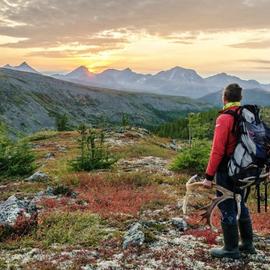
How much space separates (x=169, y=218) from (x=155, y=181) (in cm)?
962

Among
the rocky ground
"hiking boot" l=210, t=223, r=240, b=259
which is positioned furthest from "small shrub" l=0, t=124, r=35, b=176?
Result: "hiking boot" l=210, t=223, r=240, b=259

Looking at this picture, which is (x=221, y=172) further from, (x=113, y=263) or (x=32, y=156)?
(x=32, y=156)

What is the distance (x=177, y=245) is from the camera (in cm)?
1276

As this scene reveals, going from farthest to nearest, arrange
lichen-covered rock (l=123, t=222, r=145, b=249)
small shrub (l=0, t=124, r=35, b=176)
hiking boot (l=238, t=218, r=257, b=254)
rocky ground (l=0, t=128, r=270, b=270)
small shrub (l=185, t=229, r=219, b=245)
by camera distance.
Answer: small shrub (l=0, t=124, r=35, b=176) → small shrub (l=185, t=229, r=219, b=245) → lichen-covered rock (l=123, t=222, r=145, b=249) → hiking boot (l=238, t=218, r=257, b=254) → rocky ground (l=0, t=128, r=270, b=270)

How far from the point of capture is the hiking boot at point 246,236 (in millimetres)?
11914

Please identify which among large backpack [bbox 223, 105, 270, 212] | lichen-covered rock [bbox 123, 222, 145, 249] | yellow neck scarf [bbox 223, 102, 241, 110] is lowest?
lichen-covered rock [bbox 123, 222, 145, 249]

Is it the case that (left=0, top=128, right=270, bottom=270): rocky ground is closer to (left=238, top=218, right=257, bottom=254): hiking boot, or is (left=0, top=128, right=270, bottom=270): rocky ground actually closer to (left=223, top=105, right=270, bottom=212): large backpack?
(left=238, top=218, right=257, bottom=254): hiking boot

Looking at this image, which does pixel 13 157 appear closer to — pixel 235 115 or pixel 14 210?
pixel 14 210

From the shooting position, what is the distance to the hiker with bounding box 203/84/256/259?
35.1 feet

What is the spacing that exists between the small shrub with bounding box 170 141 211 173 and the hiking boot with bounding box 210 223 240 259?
18.4 metres

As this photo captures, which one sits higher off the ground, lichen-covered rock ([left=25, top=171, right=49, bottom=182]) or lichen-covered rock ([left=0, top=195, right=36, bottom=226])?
lichen-covered rock ([left=0, top=195, right=36, bottom=226])

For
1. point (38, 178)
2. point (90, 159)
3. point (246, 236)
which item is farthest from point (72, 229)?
point (90, 159)

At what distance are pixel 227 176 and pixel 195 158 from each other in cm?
1934

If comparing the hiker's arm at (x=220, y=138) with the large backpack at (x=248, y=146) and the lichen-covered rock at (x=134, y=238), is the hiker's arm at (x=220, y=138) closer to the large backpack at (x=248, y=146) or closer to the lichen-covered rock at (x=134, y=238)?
the large backpack at (x=248, y=146)
